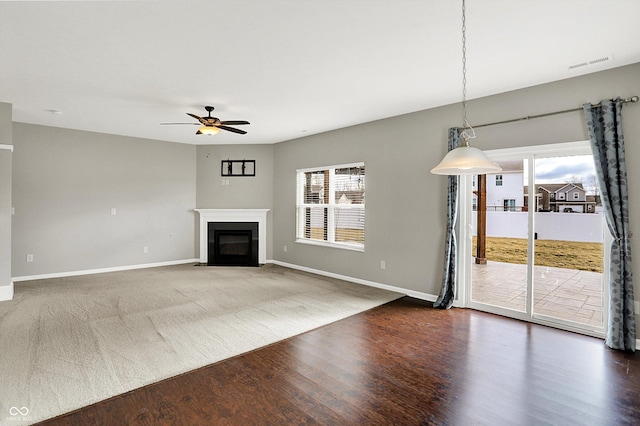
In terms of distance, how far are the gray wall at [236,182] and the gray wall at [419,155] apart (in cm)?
A: 95

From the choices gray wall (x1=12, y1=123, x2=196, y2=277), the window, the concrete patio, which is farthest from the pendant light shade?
gray wall (x1=12, y1=123, x2=196, y2=277)

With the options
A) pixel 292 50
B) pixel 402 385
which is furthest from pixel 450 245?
pixel 292 50

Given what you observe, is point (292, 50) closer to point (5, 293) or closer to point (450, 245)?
point (450, 245)

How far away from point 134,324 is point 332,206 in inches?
147

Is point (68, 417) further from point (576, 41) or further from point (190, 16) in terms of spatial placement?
point (576, 41)

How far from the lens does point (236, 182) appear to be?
7.50 m

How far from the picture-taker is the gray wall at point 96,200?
18.6ft

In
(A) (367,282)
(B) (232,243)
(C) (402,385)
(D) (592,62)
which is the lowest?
(C) (402,385)

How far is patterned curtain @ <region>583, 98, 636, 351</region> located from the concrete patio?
1.06ft

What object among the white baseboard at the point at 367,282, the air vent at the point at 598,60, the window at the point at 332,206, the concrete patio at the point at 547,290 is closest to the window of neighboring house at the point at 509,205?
the concrete patio at the point at 547,290

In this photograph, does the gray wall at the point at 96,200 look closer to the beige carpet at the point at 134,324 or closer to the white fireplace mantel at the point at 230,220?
the white fireplace mantel at the point at 230,220

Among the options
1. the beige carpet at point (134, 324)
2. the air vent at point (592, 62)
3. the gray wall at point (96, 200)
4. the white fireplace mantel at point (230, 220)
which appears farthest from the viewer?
the white fireplace mantel at point (230, 220)

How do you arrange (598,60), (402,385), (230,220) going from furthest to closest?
(230,220)
(598,60)
(402,385)

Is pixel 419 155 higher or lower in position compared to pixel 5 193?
higher
